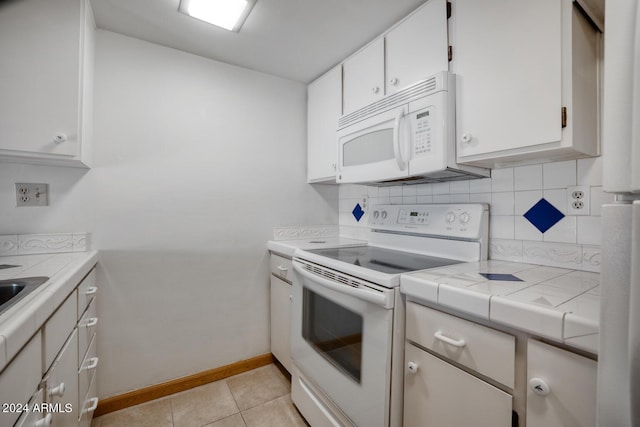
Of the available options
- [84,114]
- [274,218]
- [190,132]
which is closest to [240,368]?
[274,218]

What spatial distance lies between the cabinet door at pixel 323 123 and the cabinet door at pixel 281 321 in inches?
33.8

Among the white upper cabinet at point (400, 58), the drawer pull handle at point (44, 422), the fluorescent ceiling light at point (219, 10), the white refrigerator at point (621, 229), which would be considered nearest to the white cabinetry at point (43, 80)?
the fluorescent ceiling light at point (219, 10)

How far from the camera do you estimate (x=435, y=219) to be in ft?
5.10

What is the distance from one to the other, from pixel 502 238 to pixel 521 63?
77cm

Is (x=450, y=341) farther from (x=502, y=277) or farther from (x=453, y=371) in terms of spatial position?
(x=502, y=277)

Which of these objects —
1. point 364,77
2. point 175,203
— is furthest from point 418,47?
point 175,203

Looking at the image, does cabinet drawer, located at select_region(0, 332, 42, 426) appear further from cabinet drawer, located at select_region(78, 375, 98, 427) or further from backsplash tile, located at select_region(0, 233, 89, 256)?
backsplash tile, located at select_region(0, 233, 89, 256)

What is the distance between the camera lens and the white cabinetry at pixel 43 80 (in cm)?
118

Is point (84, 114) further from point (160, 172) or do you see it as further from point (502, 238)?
point (502, 238)

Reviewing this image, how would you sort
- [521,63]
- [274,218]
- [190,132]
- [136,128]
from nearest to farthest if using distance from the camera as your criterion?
1. [521,63]
2. [136,128]
3. [190,132]
4. [274,218]

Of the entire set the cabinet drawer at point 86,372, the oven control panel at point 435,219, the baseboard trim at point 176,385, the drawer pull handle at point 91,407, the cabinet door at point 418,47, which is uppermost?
the cabinet door at point 418,47

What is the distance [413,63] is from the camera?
4.61ft

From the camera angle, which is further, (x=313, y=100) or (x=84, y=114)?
(x=313, y=100)

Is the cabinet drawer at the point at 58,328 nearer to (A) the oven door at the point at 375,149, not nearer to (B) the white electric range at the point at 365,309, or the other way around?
(B) the white electric range at the point at 365,309
